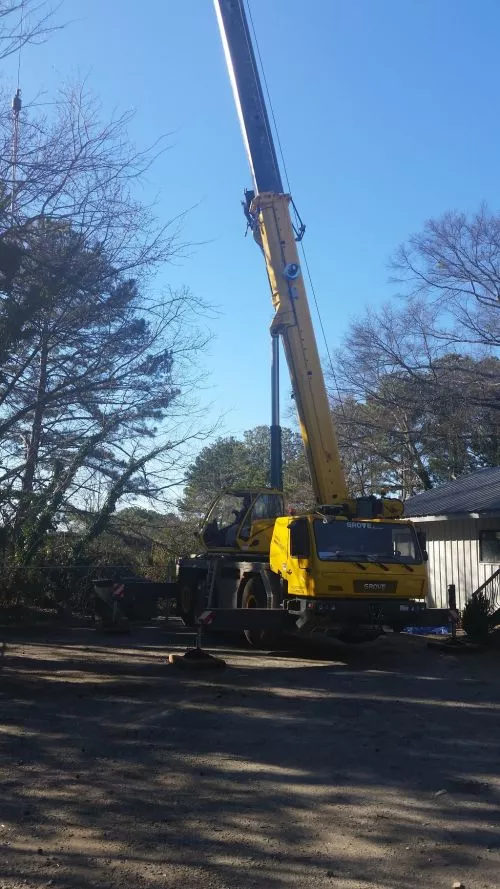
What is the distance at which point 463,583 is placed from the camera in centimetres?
1911

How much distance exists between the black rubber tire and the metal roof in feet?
17.4

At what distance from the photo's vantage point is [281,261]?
1513cm

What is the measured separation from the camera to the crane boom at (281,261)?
1435 centimetres

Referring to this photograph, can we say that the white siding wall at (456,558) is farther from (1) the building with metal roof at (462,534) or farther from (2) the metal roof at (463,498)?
(2) the metal roof at (463,498)

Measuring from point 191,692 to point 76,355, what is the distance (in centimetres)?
501

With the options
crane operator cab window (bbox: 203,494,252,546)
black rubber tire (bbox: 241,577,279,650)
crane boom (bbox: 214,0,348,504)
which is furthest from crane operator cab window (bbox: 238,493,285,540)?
black rubber tire (bbox: 241,577,279,650)

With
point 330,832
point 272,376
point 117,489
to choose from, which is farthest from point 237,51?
point 330,832

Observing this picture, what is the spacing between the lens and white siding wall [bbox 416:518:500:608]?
18.5m

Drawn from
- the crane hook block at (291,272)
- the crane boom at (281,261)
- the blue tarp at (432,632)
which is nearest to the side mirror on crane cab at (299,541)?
the crane boom at (281,261)

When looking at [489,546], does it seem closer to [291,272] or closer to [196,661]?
[291,272]

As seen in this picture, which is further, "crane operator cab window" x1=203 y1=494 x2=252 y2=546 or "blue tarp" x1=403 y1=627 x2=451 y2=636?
"blue tarp" x1=403 y1=627 x2=451 y2=636

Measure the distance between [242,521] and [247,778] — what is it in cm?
947

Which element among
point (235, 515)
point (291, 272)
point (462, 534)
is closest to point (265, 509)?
point (235, 515)

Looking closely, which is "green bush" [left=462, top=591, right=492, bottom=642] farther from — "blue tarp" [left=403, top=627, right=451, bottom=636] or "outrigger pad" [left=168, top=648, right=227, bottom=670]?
"outrigger pad" [left=168, top=648, right=227, bottom=670]
